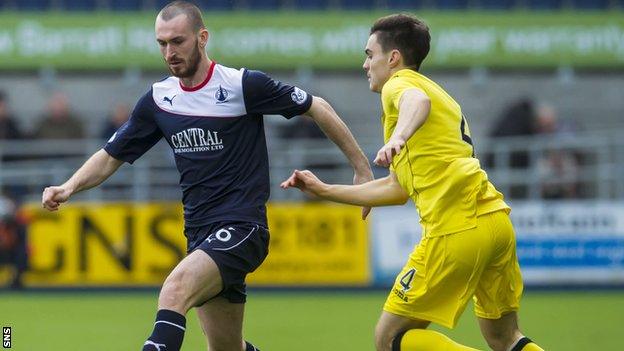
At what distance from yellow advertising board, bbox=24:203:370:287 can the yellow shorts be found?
29.5 feet

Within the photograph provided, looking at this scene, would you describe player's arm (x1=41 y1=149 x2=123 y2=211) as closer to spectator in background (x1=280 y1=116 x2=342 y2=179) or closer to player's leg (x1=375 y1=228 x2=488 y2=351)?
player's leg (x1=375 y1=228 x2=488 y2=351)

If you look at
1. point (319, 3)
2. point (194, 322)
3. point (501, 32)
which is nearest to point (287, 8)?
point (319, 3)

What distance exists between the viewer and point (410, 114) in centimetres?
600

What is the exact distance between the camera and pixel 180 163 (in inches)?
275

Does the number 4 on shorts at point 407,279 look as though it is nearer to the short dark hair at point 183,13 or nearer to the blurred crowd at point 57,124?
the short dark hair at point 183,13

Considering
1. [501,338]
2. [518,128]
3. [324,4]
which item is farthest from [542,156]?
[501,338]

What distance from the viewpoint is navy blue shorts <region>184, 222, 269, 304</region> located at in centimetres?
656

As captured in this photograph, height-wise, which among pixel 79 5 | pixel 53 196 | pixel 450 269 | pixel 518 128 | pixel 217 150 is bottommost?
pixel 518 128

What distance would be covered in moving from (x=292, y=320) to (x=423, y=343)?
5.95 metres

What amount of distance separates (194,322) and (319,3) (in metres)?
8.91

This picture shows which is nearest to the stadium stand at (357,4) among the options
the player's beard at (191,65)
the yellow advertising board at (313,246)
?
the yellow advertising board at (313,246)

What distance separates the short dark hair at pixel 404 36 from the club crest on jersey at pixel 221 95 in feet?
2.89

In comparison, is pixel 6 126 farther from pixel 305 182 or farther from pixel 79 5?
pixel 305 182

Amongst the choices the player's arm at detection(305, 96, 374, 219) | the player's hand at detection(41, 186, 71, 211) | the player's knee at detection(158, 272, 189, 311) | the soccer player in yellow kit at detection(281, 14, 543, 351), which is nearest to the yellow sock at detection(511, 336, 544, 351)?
the soccer player in yellow kit at detection(281, 14, 543, 351)
